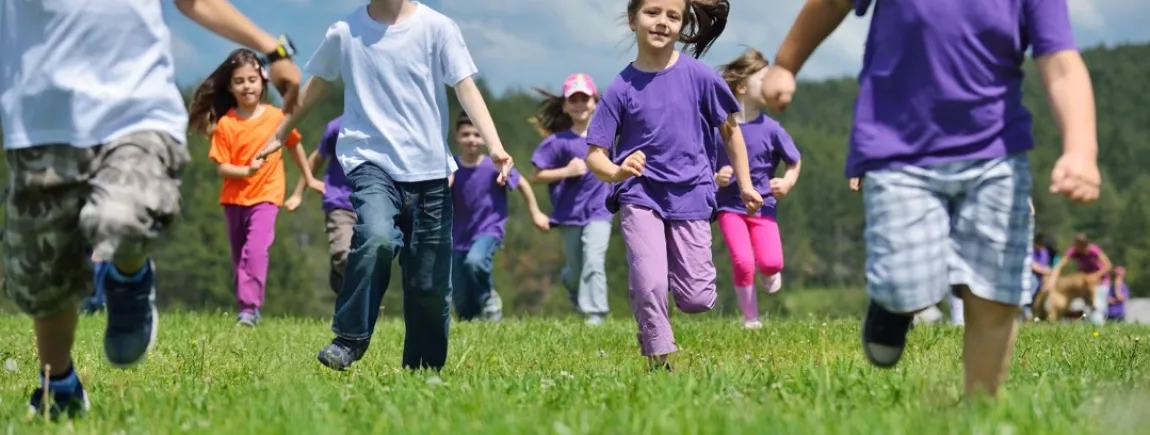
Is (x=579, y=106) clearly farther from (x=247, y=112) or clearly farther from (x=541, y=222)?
(x=247, y=112)

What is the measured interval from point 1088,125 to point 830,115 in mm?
176825

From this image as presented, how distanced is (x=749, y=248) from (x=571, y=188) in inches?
147

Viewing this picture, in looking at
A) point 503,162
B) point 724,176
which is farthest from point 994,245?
point 724,176

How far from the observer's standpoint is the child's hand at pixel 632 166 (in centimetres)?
655

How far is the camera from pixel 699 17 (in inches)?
297

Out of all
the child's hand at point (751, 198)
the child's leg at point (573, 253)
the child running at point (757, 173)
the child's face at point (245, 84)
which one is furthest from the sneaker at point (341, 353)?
the child's leg at point (573, 253)

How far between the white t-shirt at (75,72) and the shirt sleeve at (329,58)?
1972 millimetres

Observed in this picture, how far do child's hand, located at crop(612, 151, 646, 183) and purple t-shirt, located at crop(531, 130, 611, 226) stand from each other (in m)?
6.16

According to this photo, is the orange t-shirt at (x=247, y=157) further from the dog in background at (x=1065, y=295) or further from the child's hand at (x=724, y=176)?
the dog in background at (x=1065, y=295)

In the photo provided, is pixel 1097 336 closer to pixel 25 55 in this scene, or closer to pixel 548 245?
pixel 25 55

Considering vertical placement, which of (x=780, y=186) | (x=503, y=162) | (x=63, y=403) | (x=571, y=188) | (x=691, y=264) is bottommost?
(x=63, y=403)

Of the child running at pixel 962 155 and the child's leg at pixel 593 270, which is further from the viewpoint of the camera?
the child's leg at pixel 593 270

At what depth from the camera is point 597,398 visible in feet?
15.0

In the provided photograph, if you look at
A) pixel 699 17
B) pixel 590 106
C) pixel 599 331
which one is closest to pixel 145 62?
pixel 699 17
